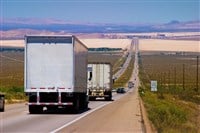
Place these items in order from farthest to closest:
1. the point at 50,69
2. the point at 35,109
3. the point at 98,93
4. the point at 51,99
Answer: the point at 98,93 < the point at 35,109 < the point at 51,99 < the point at 50,69

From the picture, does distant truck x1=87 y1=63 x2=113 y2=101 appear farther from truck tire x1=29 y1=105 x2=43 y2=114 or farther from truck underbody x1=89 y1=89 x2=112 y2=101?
truck tire x1=29 y1=105 x2=43 y2=114

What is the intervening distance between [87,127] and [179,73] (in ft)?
549

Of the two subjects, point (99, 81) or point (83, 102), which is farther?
point (99, 81)

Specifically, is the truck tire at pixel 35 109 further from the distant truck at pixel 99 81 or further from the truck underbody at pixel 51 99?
the distant truck at pixel 99 81

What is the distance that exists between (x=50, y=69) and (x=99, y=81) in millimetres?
29531

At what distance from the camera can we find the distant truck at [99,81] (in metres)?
62.8

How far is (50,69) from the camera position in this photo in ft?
111

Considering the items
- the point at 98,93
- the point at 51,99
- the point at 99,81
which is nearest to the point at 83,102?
the point at 51,99

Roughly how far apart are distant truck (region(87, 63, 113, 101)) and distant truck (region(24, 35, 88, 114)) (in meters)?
28.5

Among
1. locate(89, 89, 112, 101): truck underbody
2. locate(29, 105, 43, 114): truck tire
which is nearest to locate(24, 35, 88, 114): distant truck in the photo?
locate(29, 105, 43, 114): truck tire

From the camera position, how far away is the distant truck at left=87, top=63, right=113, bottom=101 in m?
62.8

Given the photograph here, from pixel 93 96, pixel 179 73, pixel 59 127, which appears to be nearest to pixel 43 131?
pixel 59 127

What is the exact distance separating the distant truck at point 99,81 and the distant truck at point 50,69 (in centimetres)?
2850

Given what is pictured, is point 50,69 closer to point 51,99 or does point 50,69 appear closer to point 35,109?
point 51,99
